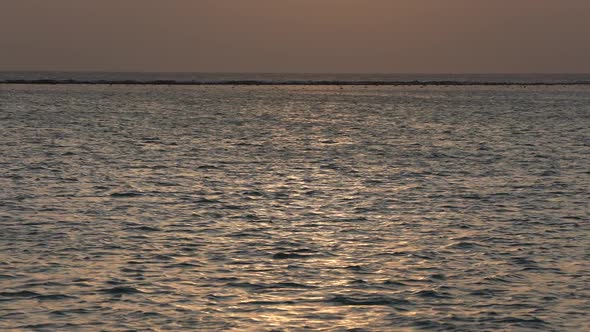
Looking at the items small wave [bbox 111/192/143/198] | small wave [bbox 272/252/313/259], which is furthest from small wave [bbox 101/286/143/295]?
small wave [bbox 111/192/143/198]

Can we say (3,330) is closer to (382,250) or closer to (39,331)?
(39,331)

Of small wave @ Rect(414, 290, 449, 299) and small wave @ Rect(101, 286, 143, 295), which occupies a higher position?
small wave @ Rect(101, 286, 143, 295)

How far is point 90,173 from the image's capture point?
144 ft

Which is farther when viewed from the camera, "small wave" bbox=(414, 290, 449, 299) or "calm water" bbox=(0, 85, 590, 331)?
"small wave" bbox=(414, 290, 449, 299)

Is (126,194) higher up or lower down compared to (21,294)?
lower down

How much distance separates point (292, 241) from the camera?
85.5 feet

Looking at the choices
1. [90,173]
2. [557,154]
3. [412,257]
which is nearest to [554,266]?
[412,257]

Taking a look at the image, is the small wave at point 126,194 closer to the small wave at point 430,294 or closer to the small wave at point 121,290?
the small wave at point 121,290

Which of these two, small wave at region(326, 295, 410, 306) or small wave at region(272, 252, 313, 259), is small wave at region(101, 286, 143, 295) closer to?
small wave at region(326, 295, 410, 306)

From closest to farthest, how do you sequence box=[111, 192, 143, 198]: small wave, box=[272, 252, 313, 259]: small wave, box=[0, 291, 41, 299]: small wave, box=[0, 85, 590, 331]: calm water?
box=[0, 85, 590, 331]: calm water, box=[0, 291, 41, 299]: small wave, box=[272, 252, 313, 259]: small wave, box=[111, 192, 143, 198]: small wave

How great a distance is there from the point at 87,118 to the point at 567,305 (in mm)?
87495

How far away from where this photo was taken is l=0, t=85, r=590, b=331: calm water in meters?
18.3

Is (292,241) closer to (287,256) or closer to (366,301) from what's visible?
(287,256)

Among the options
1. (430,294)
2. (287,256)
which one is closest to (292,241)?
(287,256)
